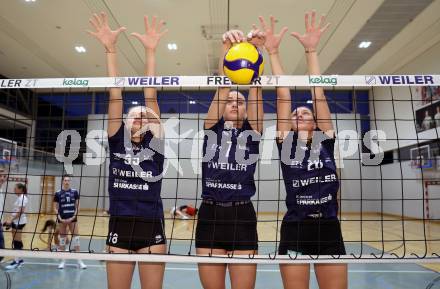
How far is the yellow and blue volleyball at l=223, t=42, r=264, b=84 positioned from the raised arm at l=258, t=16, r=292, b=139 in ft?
1.01

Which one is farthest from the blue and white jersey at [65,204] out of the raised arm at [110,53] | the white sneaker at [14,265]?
the raised arm at [110,53]

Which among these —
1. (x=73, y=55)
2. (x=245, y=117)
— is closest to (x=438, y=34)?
(x=245, y=117)

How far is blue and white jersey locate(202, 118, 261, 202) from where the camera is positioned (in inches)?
101

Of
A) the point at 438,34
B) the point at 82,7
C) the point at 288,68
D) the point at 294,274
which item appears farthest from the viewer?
the point at 288,68

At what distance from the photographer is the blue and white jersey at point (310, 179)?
2.55 meters

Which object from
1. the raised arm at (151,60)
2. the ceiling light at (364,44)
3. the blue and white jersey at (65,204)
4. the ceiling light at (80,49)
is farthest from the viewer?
the ceiling light at (80,49)

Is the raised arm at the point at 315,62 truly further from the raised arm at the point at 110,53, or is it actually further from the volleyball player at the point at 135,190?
the raised arm at the point at 110,53

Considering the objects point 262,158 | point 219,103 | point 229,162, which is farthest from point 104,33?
point 262,158

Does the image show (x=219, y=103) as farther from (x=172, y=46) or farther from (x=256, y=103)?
(x=172, y=46)

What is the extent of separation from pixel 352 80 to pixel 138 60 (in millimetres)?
12564

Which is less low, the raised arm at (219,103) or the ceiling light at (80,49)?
the ceiling light at (80,49)

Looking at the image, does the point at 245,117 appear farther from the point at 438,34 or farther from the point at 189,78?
the point at 438,34

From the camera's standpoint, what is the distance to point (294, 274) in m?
2.41

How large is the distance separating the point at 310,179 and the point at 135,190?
1290 mm
